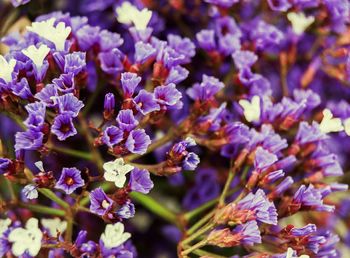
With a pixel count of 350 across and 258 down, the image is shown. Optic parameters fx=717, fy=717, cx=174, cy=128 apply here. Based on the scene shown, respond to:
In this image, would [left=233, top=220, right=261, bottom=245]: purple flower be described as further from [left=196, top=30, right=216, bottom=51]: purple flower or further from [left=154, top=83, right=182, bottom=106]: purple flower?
[left=196, top=30, right=216, bottom=51]: purple flower

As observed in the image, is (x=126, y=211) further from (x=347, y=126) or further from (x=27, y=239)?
(x=347, y=126)

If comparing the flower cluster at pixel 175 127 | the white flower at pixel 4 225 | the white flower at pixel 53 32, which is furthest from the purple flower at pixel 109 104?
the white flower at pixel 4 225

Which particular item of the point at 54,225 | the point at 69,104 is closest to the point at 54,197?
the point at 54,225

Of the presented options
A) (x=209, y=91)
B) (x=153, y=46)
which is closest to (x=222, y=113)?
(x=209, y=91)

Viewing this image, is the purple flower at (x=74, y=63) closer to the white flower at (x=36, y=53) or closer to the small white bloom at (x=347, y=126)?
the white flower at (x=36, y=53)

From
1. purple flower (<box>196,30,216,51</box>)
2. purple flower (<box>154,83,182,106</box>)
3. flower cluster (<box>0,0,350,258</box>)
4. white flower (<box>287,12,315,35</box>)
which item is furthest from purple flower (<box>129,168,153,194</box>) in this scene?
white flower (<box>287,12,315,35</box>)

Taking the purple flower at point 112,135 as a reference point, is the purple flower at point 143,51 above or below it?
above
